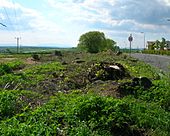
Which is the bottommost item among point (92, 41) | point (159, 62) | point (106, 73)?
point (159, 62)

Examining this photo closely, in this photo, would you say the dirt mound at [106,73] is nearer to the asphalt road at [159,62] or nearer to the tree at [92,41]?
the asphalt road at [159,62]

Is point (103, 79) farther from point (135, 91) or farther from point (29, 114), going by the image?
point (29, 114)

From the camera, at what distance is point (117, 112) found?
352 inches

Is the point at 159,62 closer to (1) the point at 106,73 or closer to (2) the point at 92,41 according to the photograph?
(1) the point at 106,73

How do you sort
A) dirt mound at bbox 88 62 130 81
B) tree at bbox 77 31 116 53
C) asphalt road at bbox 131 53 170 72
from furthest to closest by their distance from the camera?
tree at bbox 77 31 116 53, asphalt road at bbox 131 53 170 72, dirt mound at bbox 88 62 130 81

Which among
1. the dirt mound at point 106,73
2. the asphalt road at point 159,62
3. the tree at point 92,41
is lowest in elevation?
the asphalt road at point 159,62

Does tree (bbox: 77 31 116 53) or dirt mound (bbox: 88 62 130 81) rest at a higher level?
tree (bbox: 77 31 116 53)

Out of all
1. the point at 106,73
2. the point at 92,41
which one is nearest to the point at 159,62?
the point at 106,73

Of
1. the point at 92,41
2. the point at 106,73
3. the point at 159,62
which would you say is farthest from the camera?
the point at 92,41

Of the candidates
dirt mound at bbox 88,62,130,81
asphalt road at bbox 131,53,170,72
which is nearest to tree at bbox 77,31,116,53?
asphalt road at bbox 131,53,170,72

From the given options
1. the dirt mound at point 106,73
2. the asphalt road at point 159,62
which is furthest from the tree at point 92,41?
the dirt mound at point 106,73

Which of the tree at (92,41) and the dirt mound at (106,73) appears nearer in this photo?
the dirt mound at (106,73)

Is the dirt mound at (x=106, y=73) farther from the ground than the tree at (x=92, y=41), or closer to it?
closer to it

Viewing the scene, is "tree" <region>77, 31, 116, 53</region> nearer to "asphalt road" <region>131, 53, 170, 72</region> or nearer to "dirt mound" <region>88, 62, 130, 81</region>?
"asphalt road" <region>131, 53, 170, 72</region>
